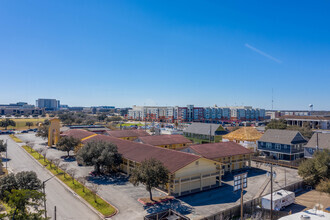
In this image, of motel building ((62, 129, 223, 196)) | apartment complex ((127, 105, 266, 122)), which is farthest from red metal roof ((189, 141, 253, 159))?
apartment complex ((127, 105, 266, 122))

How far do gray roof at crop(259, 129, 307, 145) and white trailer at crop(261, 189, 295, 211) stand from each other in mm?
27330

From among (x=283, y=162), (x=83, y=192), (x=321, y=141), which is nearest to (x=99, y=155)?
(x=83, y=192)

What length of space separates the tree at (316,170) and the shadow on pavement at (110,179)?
27680 mm

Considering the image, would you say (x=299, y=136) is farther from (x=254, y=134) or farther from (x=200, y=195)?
(x=200, y=195)

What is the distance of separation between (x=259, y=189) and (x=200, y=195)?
31.7 ft

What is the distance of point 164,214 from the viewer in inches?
940

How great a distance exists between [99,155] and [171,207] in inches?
633

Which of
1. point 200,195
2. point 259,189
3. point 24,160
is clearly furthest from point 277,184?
point 24,160

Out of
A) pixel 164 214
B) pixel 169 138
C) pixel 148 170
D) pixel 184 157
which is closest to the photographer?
pixel 164 214

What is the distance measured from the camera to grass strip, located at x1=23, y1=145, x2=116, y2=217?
26281 mm

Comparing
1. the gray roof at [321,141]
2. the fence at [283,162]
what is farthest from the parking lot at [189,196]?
the gray roof at [321,141]

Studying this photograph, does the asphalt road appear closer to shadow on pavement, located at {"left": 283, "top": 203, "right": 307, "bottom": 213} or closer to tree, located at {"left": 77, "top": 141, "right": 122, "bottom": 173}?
tree, located at {"left": 77, "top": 141, "right": 122, "bottom": 173}

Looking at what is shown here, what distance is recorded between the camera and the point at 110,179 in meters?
38.0

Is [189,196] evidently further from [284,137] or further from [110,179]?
[284,137]
